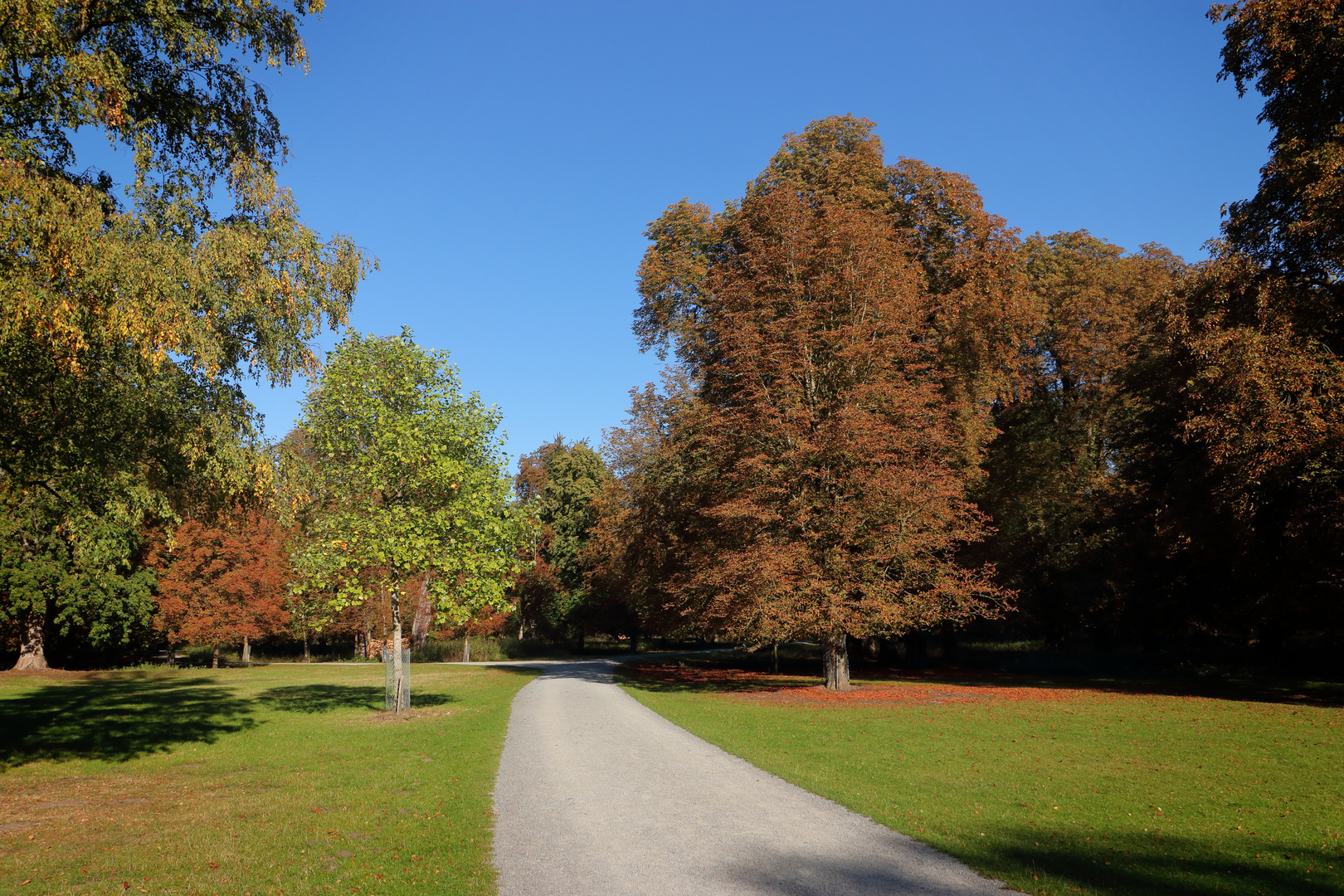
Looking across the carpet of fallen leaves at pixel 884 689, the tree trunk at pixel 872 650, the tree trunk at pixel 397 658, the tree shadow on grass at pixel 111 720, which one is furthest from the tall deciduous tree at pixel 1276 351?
the tree shadow on grass at pixel 111 720

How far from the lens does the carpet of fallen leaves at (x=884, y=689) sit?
73.4 ft

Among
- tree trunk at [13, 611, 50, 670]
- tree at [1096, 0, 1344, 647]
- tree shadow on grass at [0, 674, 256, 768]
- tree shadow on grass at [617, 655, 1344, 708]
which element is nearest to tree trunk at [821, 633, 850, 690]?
tree shadow on grass at [617, 655, 1344, 708]

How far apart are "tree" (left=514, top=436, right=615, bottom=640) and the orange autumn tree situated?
16.3 meters

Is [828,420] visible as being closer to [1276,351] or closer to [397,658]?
[1276,351]

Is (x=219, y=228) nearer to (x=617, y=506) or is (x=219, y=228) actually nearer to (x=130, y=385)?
(x=130, y=385)

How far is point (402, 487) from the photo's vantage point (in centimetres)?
1956

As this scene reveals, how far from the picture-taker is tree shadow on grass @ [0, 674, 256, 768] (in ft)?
47.8

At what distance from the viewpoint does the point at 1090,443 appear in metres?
38.5

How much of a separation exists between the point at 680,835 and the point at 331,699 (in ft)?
64.2

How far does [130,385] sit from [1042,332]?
116 feet

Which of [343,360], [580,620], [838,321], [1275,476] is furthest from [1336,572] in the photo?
[580,620]

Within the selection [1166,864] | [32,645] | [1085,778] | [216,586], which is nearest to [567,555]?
[216,586]

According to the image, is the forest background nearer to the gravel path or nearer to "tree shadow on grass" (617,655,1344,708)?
"tree shadow on grass" (617,655,1344,708)

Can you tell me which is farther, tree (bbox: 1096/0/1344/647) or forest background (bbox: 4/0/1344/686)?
tree (bbox: 1096/0/1344/647)
